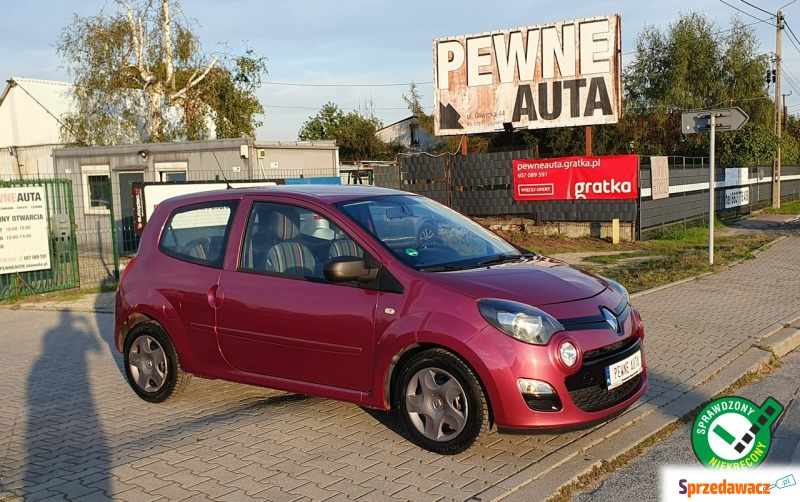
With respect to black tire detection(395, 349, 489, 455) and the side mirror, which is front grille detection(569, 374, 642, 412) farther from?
the side mirror

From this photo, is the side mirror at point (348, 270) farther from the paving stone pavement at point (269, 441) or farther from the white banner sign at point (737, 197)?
the white banner sign at point (737, 197)

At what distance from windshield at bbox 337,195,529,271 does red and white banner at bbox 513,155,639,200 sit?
14038mm

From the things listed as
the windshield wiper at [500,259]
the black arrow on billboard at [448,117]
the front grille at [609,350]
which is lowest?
the front grille at [609,350]

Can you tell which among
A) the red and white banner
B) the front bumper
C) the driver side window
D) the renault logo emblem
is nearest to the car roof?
the driver side window

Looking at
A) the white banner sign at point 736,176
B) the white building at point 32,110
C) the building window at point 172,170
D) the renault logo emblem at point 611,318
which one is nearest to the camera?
the renault logo emblem at point 611,318

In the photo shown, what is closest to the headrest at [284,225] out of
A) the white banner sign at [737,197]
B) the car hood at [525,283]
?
the car hood at [525,283]

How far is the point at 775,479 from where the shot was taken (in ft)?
14.5

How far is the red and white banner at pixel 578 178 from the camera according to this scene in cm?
1930

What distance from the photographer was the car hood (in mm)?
4730

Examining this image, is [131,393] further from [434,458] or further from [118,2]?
[118,2]

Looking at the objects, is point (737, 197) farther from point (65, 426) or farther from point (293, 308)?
point (65, 426)

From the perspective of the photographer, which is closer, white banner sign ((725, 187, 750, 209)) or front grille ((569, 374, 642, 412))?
front grille ((569, 374, 642, 412))

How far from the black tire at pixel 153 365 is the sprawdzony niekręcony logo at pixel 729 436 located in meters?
3.91

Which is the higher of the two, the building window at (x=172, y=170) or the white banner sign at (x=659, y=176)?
the building window at (x=172, y=170)
